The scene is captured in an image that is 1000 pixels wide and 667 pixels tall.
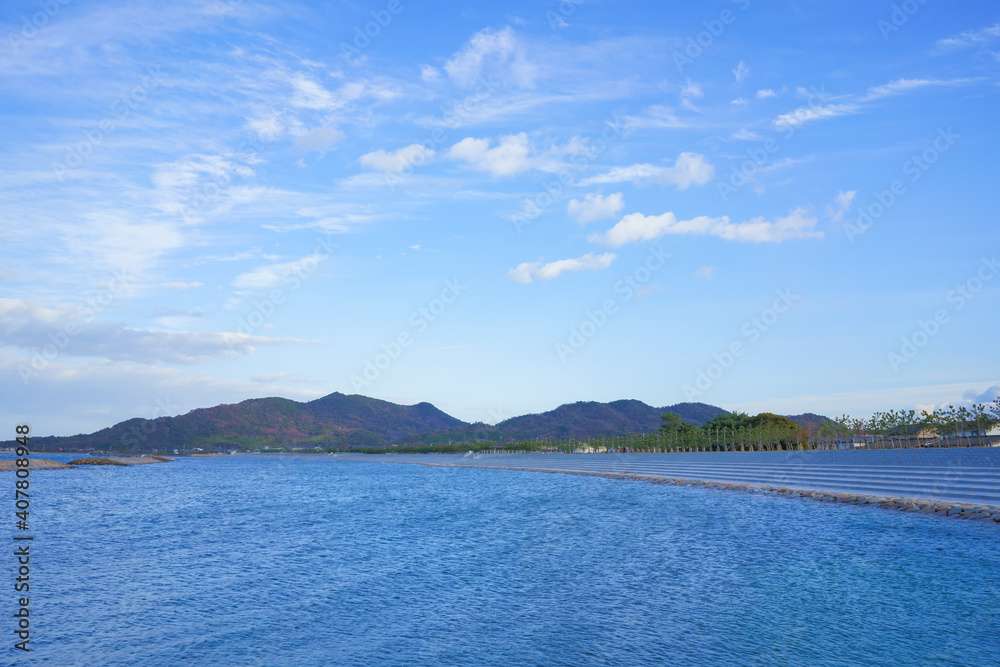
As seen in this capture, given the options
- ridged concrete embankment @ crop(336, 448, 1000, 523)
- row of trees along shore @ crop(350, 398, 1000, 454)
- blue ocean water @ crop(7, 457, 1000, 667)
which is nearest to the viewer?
blue ocean water @ crop(7, 457, 1000, 667)

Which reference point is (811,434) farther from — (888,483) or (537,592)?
(537,592)

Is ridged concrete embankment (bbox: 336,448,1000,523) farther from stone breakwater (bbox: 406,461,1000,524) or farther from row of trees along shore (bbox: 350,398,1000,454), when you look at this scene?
row of trees along shore (bbox: 350,398,1000,454)

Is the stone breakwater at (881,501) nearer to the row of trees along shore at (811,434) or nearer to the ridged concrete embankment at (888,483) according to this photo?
the ridged concrete embankment at (888,483)

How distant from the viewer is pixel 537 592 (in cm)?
1978

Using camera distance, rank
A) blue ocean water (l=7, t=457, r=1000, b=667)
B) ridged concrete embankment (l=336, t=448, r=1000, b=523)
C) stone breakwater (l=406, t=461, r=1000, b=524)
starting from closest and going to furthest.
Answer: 1. blue ocean water (l=7, t=457, r=1000, b=667)
2. stone breakwater (l=406, t=461, r=1000, b=524)
3. ridged concrete embankment (l=336, t=448, r=1000, b=523)

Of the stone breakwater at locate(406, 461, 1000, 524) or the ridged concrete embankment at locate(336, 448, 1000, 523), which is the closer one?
the stone breakwater at locate(406, 461, 1000, 524)

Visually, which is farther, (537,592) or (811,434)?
(811,434)

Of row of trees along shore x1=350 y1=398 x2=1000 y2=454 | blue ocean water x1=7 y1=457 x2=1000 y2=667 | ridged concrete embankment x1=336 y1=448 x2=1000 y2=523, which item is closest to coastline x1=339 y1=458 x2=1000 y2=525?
ridged concrete embankment x1=336 y1=448 x2=1000 y2=523

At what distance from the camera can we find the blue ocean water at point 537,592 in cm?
1433

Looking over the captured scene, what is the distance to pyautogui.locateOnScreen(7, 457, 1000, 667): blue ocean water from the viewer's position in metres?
14.3

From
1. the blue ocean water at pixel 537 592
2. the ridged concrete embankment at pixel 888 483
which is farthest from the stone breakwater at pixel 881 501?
the blue ocean water at pixel 537 592

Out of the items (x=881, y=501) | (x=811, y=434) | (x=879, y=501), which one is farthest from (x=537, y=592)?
(x=811, y=434)

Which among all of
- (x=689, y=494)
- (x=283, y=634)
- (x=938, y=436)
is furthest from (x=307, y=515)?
(x=938, y=436)

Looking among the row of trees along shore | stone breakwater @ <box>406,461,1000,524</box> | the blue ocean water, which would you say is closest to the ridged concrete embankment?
stone breakwater @ <box>406,461,1000,524</box>
